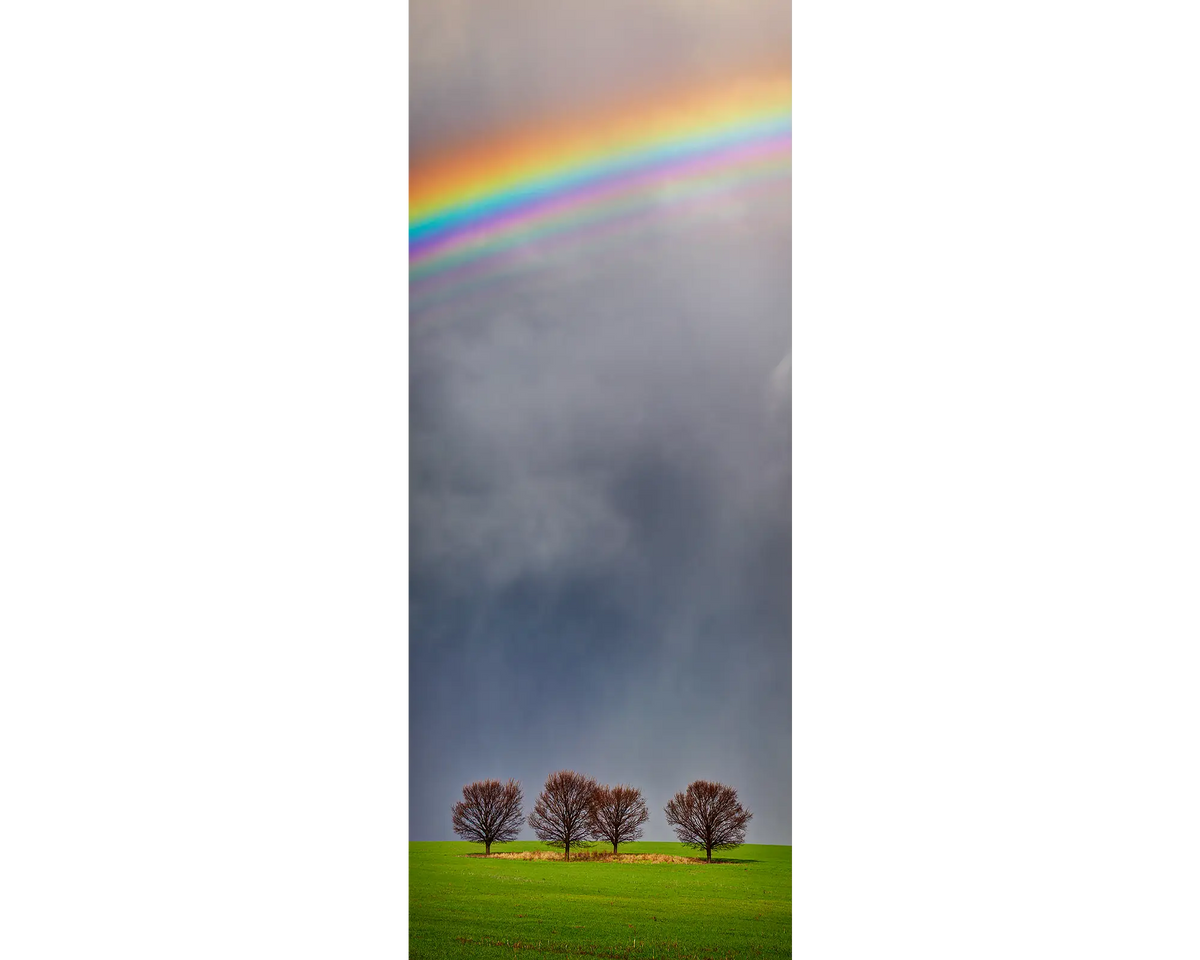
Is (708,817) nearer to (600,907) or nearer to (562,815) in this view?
(562,815)

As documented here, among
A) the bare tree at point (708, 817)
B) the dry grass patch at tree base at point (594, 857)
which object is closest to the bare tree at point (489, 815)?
the dry grass patch at tree base at point (594, 857)

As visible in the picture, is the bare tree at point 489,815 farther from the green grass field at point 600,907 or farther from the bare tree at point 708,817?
the bare tree at point 708,817

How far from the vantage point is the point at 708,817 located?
114ft

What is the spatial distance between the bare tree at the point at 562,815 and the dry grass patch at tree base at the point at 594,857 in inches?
18.3

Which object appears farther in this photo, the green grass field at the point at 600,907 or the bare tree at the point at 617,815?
the bare tree at the point at 617,815

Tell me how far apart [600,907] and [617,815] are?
1251cm

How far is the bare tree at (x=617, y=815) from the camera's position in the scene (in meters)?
35.7

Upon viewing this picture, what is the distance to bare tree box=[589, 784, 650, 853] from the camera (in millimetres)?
35656

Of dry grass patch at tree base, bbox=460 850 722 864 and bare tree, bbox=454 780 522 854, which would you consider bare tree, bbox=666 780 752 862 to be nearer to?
dry grass patch at tree base, bbox=460 850 722 864

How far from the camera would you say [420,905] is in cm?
2367
